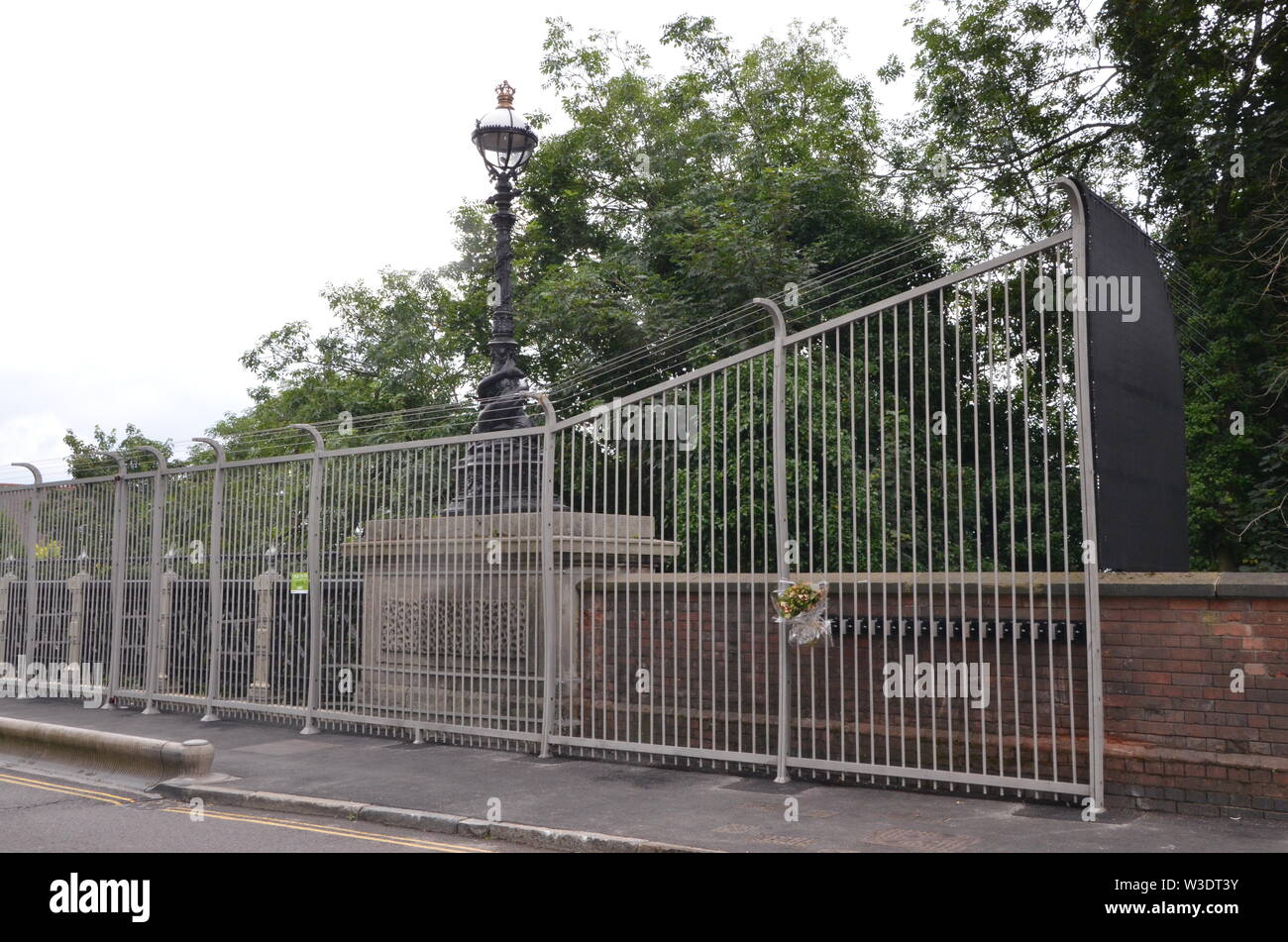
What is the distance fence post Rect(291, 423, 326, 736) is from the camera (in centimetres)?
1154

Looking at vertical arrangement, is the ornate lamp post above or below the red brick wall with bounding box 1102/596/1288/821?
above

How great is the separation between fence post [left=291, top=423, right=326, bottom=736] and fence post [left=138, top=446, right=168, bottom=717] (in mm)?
2706

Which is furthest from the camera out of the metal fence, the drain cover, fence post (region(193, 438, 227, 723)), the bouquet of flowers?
fence post (region(193, 438, 227, 723))

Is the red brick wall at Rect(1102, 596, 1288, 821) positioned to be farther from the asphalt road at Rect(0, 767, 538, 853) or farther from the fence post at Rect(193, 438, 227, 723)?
the fence post at Rect(193, 438, 227, 723)

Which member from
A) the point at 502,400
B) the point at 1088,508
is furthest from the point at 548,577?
the point at 1088,508

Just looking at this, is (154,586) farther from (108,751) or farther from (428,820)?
(428,820)

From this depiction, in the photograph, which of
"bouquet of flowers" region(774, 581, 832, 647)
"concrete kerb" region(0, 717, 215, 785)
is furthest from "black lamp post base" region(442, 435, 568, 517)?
"concrete kerb" region(0, 717, 215, 785)

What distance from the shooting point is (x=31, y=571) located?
48.7 feet

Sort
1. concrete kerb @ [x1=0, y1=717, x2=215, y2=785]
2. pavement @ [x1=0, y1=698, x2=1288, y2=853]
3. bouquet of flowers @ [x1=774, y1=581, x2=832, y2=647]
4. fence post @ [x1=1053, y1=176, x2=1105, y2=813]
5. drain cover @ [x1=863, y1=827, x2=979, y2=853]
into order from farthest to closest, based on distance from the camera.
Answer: concrete kerb @ [x1=0, y1=717, x2=215, y2=785] < bouquet of flowers @ [x1=774, y1=581, x2=832, y2=647] < fence post @ [x1=1053, y1=176, x2=1105, y2=813] < pavement @ [x1=0, y1=698, x2=1288, y2=853] < drain cover @ [x1=863, y1=827, x2=979, y2=853]

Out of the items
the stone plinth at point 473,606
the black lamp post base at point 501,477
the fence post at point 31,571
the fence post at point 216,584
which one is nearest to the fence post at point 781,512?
the stone plinth at point 473,606

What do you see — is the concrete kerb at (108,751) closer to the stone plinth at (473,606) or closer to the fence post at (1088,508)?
the stone plinth at (473,606)

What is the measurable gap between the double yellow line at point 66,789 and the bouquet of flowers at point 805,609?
209 inches

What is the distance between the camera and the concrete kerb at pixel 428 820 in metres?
6.53

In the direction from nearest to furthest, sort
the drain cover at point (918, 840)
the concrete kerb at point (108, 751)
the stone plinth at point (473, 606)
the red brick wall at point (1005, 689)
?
the drain cover at point (918, 840)
the red brick wall at point (1005, 689)
the concrete kerb at point (108, 751)
the stone plinth at point (473, 606)
